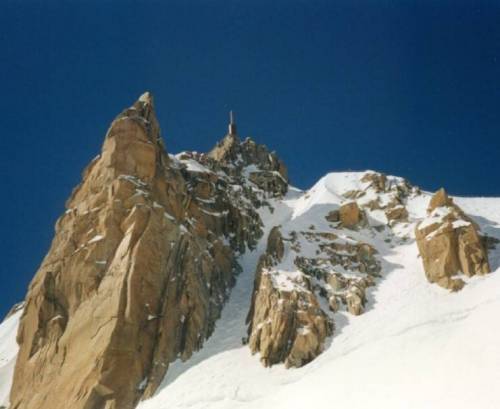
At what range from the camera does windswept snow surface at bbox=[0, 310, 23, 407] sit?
45.8 metres

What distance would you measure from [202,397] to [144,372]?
18.5 feet

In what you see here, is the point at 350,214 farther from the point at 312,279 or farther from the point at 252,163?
the point at 252,163

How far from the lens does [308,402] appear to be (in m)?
29.8

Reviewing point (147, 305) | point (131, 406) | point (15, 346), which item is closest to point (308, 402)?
point (131, 406)

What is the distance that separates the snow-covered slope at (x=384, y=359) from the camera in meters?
26.8

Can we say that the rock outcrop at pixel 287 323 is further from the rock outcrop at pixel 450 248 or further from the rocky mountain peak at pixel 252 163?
the rocky mountain peak at pixel 252 163

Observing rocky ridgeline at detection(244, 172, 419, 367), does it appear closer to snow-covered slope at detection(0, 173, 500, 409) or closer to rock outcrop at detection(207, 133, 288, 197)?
snow-covered slope at detection(0, 173, 500, 409)

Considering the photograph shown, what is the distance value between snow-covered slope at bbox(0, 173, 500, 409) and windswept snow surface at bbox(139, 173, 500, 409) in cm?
7

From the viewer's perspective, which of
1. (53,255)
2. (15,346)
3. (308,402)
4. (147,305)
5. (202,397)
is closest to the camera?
(308,402)

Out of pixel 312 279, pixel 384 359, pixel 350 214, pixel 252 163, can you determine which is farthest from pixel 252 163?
pixel 384 359

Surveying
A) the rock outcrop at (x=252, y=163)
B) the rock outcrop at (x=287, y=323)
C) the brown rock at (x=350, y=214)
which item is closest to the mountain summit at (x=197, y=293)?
the rock outcrop at (x=287, y=323)

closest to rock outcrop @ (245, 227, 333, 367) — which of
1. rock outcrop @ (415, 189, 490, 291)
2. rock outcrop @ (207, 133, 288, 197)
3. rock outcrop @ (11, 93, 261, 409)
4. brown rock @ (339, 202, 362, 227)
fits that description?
rock outcrop @ (11, 93, 261, 409)

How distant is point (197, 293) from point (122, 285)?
6.57m

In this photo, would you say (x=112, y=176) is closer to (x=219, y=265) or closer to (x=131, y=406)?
(x=219, y=265)
